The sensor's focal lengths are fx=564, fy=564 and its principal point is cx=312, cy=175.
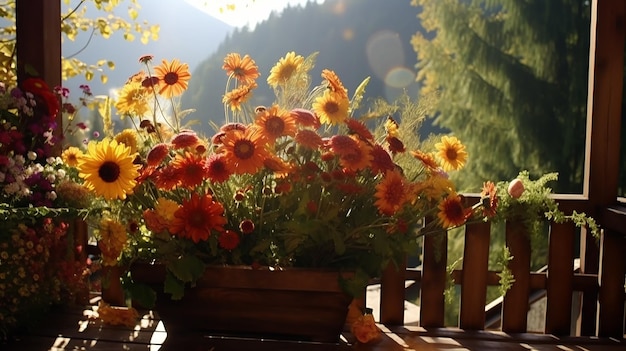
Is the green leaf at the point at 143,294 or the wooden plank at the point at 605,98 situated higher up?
the wooden plank at the point at 605,98

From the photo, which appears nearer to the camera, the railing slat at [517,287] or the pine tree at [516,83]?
the railing slat at [517,287]

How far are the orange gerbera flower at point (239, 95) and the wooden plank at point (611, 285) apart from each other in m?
1.26

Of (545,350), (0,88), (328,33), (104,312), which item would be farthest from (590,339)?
(328,33)

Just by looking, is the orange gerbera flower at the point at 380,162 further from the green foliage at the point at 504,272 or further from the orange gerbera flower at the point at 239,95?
the green foliage at the point at 504,272

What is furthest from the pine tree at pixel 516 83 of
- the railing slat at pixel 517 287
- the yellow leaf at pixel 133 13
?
the railing slat at pixel 517 287

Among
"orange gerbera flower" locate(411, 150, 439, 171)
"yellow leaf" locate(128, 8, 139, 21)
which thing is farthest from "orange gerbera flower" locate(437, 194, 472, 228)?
"yellow leaf" locate(128, 8, 139, 21)

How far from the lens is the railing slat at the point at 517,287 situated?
1.68m

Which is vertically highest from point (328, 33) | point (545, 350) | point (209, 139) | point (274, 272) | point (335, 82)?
point (328, 33)

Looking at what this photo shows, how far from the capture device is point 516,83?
6688 millimetres

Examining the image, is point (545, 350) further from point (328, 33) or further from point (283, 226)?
point (328, 33)

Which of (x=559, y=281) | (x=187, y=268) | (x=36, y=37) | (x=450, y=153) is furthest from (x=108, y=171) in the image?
(x=559, y=281)

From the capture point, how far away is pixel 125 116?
120 cm

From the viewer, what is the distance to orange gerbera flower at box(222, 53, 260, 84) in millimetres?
1119

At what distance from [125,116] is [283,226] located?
0.43 m
